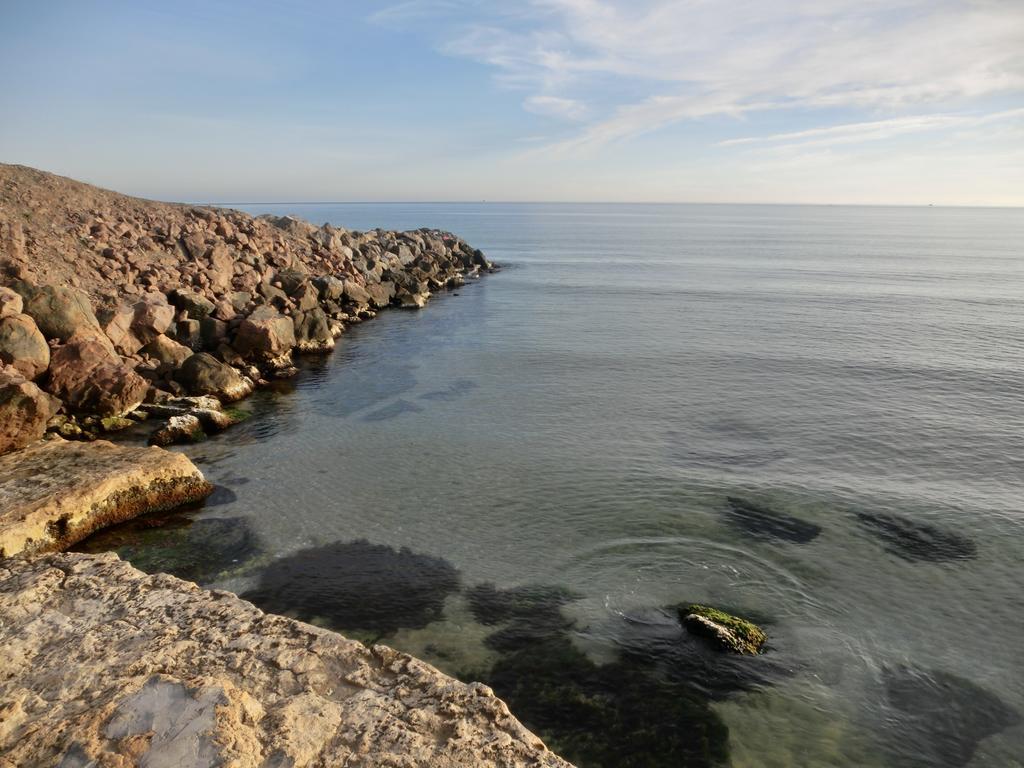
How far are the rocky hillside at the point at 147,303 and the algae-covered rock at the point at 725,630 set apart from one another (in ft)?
71.4

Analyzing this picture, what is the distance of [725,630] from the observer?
1502 cm

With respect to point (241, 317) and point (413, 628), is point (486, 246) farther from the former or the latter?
point (413, 628)

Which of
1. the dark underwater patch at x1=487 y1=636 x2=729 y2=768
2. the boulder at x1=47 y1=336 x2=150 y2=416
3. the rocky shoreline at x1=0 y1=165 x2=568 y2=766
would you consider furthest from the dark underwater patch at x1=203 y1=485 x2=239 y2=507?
the dark underwater patch at x1=487 y1=636 x2=729 y2=768

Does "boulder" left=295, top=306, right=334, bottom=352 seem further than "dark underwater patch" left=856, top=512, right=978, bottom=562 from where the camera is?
Yes

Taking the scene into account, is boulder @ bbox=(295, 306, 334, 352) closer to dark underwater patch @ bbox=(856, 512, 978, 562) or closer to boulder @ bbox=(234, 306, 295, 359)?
boulder @ bbox=(234, 306, 295, 359)

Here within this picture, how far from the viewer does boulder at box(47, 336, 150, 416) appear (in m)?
27.1

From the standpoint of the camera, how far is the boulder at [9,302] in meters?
27.5

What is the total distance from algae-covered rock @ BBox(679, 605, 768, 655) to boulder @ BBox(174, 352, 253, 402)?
25.2 m

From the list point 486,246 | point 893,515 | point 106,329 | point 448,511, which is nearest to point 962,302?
point 893,515

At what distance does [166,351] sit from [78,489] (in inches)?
640

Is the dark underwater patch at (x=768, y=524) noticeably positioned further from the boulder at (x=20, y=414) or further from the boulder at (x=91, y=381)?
the boulder at (x=91, y=381)

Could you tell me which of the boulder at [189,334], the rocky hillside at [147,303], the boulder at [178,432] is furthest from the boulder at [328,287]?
the boulder at [178,432]

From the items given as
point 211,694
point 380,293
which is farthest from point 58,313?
point 380,293

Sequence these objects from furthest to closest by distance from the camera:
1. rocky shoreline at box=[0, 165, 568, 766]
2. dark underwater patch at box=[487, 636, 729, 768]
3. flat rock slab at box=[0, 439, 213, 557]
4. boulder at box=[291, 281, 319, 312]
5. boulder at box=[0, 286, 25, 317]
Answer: boulder at box=[291, 281, 319, 312] → boulder at box=[0, 286, 25, 317] → flat rock slab at box=[0, 439, 213, 557] → dark underwater patch at box=[487, 636, 729, 768] → rocky shoreline at box=[0, 165, 568, 766]
